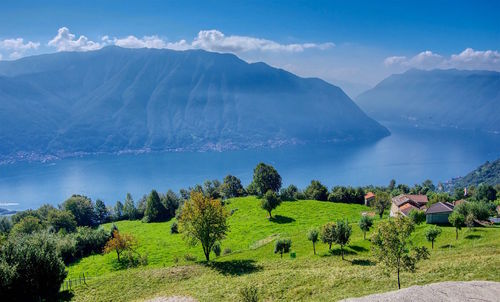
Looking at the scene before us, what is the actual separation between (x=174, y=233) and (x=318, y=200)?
4319 cm

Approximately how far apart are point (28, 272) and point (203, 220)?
19.0 meters

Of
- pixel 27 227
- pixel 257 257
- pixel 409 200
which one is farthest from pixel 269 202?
pixel 27 227

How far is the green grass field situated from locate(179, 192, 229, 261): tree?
3.46 m

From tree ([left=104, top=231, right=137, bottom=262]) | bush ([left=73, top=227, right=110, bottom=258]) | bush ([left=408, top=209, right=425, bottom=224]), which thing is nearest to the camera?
tree ([left=104, top=231, right=137, bottom=262])

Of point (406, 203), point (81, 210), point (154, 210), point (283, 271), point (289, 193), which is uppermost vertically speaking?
point (289, 193)

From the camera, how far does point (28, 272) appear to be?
30391 millimetres

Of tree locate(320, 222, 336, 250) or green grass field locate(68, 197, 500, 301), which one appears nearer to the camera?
green grass field locate(68, 197, 500, 301)

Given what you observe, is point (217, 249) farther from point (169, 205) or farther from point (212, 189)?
point (212, 189)

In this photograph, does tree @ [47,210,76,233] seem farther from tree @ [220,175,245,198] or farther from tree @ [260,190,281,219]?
tree @ [260,190,281,219]

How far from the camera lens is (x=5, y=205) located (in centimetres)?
19375

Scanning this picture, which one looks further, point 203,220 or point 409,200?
point 409,200

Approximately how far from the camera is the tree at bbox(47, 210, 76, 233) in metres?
85.4

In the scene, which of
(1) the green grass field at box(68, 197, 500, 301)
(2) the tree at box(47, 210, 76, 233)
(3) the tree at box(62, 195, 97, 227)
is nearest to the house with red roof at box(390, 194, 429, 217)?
(1) the green grass field at box(68, 197, 500, 301)

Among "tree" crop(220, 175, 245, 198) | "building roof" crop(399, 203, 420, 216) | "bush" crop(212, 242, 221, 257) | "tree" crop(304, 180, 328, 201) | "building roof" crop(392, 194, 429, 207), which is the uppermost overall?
"tree" crop(220, 175, 245, 198)
